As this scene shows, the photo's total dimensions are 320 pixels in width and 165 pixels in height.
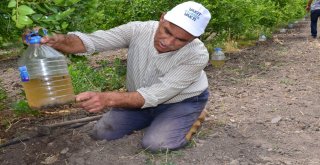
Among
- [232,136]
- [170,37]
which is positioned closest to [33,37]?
[170,37]

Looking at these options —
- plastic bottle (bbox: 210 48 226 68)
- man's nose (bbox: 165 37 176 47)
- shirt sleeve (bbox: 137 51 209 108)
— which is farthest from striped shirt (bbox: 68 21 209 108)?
plastic bottle (bbox: 210 48 226 68)

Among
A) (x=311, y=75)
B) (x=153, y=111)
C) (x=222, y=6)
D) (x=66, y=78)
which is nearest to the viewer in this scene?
(x=66, y=78)

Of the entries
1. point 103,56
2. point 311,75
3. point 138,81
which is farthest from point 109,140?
point 103,56

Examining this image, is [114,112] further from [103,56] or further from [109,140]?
[103,56]

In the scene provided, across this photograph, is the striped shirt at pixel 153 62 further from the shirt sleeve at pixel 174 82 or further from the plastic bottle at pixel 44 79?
the plastic bottle at pixel 44 79

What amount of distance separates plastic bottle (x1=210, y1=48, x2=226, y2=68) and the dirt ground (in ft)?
3.81

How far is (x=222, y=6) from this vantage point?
7164 millimetres

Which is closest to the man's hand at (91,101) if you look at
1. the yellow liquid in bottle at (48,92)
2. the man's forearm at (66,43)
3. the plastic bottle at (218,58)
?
the yellow liquid in bottle at (48,92)

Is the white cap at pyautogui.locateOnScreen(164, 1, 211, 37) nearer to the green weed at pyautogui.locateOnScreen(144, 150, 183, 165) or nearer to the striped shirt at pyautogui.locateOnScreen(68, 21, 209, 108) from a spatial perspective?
the striped shirt at pyautogui.locateOnScreen(68, 21, 209, 108)

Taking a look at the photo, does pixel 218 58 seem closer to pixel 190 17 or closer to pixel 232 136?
pixel 232 136

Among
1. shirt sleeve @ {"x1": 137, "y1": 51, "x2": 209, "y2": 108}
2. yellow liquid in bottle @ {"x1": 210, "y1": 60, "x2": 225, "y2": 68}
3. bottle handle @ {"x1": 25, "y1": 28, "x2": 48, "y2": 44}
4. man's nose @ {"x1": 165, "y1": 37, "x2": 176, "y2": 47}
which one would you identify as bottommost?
yellow liquid in bottle @ {"x1": 210, "y1": 60, "x2": 225, "y2": 68}

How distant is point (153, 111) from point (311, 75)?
3.34 meters

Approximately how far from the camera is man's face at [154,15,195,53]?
317cm

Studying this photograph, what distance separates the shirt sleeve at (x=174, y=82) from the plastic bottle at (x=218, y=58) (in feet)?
12.2
